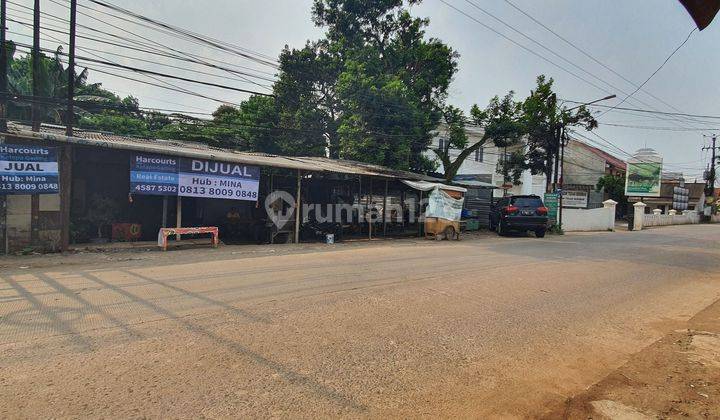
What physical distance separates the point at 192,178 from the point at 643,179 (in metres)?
41.6

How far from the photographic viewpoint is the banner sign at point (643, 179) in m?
38.4

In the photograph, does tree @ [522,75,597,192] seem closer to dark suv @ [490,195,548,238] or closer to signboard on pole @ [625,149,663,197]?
dark suv @ [490,195,548,238]

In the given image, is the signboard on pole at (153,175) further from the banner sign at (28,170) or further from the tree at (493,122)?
the tree at (493,122)

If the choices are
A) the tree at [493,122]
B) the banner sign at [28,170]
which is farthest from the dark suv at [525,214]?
the banner sign at [28,170]

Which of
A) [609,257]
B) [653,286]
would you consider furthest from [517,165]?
[653,286]

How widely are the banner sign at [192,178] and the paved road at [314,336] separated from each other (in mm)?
3311

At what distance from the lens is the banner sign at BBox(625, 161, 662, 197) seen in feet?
126

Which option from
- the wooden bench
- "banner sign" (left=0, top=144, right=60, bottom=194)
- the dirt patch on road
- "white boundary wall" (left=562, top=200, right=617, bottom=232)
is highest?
"banner sign" (left=0, top=144, right=60, bottom=194)

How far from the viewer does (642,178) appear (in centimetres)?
3872

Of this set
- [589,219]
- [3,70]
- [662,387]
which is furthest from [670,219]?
[3,70]

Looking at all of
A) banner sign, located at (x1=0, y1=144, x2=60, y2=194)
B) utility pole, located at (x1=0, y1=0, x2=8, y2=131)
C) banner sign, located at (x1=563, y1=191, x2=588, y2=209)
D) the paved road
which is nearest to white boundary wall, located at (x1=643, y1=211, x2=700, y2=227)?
banner sign, located at (x1=563, y1=191, x2=588, y2=209)

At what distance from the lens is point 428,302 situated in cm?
613

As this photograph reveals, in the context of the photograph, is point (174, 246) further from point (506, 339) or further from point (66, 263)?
point (506, 339)

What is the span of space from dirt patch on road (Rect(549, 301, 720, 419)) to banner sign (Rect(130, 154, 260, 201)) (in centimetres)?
1144
